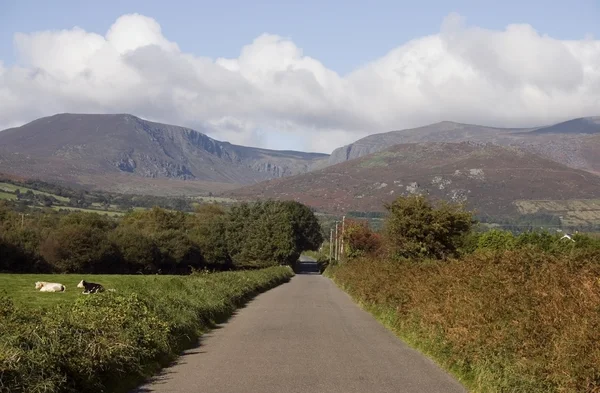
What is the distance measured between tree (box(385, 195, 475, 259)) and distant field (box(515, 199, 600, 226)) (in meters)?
132

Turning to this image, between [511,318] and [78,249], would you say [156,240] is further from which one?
[511,318]

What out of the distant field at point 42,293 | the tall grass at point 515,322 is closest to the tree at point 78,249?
the distant field at point 42,293

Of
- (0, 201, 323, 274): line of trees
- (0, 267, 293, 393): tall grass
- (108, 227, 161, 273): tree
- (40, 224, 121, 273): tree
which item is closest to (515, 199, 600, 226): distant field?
(0, 201, 323, 274): line of trees

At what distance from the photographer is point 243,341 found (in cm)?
1633

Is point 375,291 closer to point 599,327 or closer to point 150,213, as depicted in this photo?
point 599,327

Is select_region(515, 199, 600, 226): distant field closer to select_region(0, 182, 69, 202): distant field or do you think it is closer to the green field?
select_region(0, 182, 69, 202): distant field

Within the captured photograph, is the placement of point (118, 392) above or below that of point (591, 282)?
below

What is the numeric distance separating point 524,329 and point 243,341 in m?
7.38

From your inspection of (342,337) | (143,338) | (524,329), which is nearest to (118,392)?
(143,338)

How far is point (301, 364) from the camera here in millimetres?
13109

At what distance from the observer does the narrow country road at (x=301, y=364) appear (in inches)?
436

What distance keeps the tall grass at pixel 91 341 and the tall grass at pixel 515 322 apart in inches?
199

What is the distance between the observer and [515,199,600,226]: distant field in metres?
168

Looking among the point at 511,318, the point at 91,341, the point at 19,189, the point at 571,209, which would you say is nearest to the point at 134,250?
the point at 91,341
